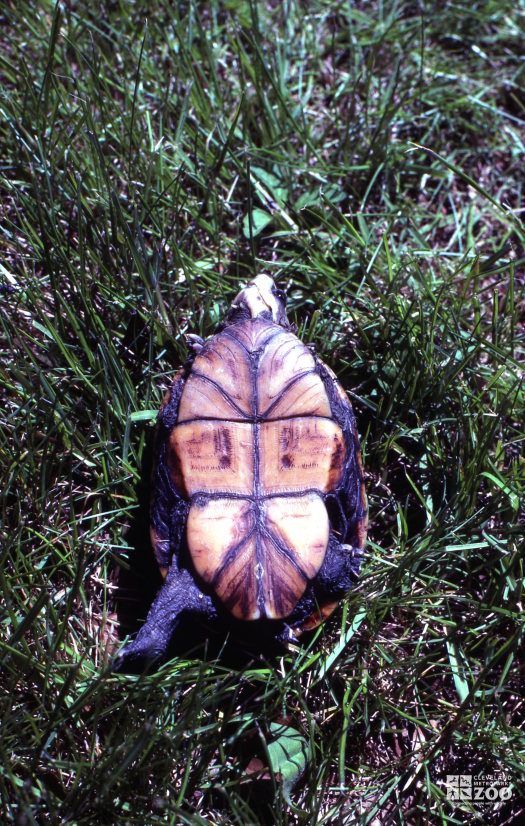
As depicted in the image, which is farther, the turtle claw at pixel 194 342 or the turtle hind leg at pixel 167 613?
the turtle claw at pixel 194 342

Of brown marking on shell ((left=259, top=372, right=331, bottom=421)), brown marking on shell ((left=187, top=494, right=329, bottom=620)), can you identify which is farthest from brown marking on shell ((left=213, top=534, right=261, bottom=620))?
brown marking on shell ((left=259, top=372, right=331, bottom=421))

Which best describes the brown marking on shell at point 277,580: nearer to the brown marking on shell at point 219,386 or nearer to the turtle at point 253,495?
the turtle at point 253,495

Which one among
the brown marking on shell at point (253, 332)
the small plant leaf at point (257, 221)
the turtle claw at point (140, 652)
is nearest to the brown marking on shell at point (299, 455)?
the brown marking on shell at point (253, 332)

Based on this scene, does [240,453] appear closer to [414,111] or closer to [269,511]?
[269,511]

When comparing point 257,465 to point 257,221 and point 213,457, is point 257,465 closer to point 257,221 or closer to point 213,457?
point 213,457

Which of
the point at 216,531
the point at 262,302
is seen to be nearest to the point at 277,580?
the point at 216,531

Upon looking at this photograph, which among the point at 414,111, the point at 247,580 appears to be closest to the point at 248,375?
the point at 247,580

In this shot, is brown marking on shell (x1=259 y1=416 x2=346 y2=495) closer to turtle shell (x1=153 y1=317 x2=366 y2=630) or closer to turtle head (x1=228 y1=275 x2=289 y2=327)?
turtle shell (x1=153 y1=317 x2=366 y2=630)
